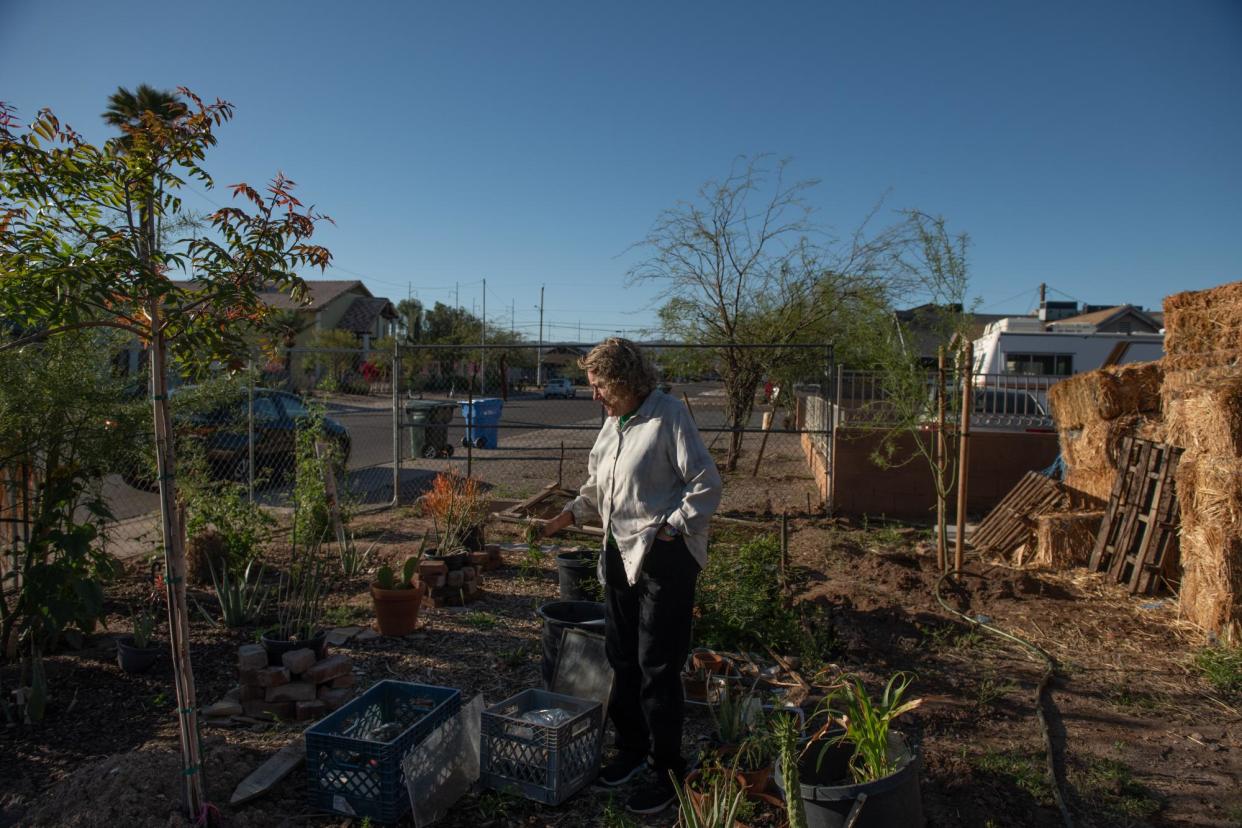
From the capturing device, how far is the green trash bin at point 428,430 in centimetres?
1297

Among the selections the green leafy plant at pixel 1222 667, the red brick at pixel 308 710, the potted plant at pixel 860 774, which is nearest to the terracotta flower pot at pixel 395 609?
the red brick at pixel 308 710

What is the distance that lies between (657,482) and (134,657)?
3.21 m

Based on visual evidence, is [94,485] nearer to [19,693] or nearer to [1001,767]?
[19,693]

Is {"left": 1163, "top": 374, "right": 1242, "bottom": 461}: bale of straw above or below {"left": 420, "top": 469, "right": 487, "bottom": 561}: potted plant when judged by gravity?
above

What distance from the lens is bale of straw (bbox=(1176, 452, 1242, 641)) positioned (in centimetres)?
528

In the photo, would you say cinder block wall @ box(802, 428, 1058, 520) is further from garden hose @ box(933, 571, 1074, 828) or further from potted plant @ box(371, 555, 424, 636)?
potted plant @ box(371, 555, 424, 636)

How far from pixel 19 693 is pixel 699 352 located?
1091cm

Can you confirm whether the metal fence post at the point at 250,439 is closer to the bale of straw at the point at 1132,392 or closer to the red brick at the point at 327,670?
the red brick at the point at 327,670

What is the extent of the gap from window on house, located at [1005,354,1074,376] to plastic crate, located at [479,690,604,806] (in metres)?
17.8

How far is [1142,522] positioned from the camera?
682 cm

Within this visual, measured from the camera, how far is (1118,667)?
504 centimetres

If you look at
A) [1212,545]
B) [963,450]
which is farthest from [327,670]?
[1212,545]

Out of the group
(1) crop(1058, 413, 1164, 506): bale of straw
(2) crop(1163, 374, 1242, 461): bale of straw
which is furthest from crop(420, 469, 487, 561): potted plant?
(1) crop(1058, 413, 1164, 506): bale of straw

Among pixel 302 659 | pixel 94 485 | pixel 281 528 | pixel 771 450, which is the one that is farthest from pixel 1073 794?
pixel 771 450
